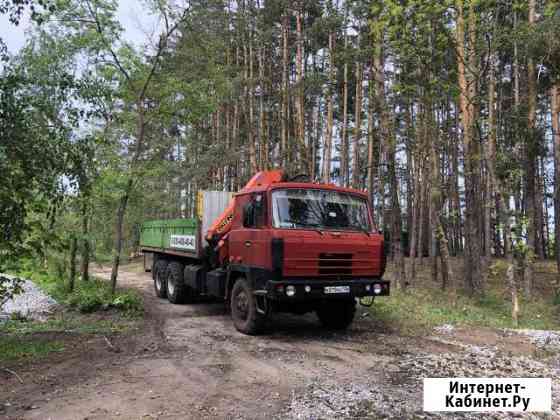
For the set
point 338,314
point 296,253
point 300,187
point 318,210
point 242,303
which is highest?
point 300,187

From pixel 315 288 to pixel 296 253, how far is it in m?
0.61

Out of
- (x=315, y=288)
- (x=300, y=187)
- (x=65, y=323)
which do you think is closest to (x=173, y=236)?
(x=65, y=323)

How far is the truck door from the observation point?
7293 mm

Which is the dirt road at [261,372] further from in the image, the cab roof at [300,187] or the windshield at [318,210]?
the cab roof at [300,187]

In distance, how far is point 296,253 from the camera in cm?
700

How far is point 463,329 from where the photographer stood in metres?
8.22

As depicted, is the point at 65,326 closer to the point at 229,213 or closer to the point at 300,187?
the point at 229,213

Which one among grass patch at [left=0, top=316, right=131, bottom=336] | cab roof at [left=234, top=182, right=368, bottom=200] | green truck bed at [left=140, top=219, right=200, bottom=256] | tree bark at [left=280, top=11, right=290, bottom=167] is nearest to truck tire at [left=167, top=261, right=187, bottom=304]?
green truck bed at [left=140, top=219, right=200, bottom=256]

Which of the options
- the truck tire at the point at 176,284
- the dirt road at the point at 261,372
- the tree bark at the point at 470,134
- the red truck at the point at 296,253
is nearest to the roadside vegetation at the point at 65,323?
the dirt road at the point at 261,372

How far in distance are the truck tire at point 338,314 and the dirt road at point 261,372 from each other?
23cm

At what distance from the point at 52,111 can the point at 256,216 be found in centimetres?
336

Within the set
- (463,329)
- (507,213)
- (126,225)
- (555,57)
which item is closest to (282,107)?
(126,225)

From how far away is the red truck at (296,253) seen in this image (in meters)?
7.01

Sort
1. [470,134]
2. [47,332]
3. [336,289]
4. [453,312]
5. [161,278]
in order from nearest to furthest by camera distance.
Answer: [336,289], [47,332], [453,312], [470,134], [161,278]
